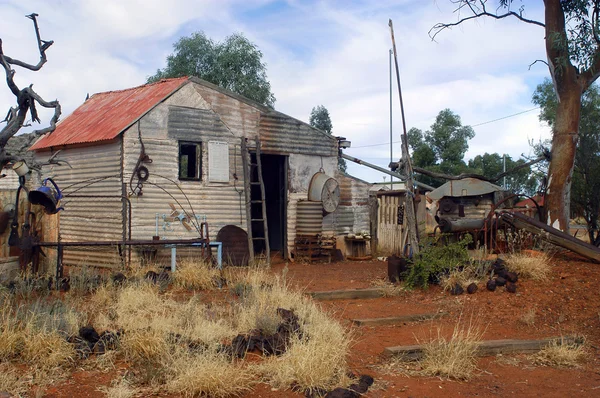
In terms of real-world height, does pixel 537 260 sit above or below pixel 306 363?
above

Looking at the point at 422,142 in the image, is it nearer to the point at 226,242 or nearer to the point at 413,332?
the point at 226,242

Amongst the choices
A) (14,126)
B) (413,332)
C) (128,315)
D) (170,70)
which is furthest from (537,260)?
(170,70)

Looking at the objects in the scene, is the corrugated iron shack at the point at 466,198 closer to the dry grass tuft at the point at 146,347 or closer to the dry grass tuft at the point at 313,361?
the dry grass tuft at the point at 313,361

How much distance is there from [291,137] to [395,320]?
29.9 ft

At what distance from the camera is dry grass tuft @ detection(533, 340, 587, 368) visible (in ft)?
23.2

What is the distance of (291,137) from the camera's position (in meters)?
17.1

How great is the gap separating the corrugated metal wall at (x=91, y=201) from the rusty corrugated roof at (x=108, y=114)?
0.29m

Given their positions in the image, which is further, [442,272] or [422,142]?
[422,142]

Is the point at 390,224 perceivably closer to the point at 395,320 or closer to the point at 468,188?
the point at 468,188

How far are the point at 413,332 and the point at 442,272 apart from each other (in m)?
2.70

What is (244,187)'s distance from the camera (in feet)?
51.7

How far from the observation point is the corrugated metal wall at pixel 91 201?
14266mm

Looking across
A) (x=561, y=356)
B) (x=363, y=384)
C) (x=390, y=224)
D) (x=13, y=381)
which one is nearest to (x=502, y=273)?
(x=561, y=356)

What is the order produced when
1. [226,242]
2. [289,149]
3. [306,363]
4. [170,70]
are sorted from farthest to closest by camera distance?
[170,70], [289,149], [226,242], [306,363]
